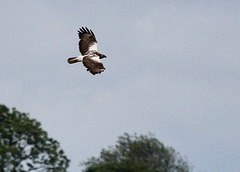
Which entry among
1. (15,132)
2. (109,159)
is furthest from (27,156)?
(109,159)

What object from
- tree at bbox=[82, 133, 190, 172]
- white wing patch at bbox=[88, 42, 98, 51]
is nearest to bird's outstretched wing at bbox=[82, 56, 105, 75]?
white wing patch at bbox=[88, 42, 98, 51]

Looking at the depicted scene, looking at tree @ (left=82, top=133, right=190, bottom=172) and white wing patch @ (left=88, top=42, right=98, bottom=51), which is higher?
tree @ (left=82, top=133, right=190, bottom=172)

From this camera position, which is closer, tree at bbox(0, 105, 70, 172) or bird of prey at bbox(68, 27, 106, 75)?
bird of prey at bbox(68, 27, 106, 75)

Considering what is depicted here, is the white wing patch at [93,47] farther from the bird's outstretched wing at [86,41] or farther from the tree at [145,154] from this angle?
the tree at [145,154]

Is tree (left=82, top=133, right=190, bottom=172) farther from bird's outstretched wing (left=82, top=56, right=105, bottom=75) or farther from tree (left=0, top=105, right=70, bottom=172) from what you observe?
bird's outstretched wing (left=82, top=56, right=105, bottom=75)

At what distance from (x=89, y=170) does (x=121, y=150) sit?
40.8 ft

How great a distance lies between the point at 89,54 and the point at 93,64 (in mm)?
1587

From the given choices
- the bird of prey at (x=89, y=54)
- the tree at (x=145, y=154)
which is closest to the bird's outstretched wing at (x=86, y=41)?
the bird of prey at (x=89, y=54)

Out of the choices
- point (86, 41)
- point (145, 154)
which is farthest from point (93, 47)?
point (145, 154)

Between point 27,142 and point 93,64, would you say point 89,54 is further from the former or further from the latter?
point 27,142

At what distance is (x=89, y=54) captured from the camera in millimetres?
46250

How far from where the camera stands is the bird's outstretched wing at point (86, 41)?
155 feet

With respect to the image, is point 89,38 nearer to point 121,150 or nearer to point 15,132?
point 15,132

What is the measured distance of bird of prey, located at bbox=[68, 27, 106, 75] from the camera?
44397mm
